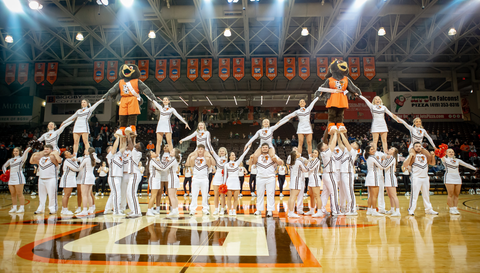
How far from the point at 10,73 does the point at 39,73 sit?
1.84 meters

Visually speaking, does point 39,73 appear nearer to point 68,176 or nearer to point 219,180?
point 68,176

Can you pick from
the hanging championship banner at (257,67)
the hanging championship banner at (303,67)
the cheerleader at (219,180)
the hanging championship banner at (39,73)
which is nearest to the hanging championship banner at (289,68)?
the hanging championship banner at (303,67)

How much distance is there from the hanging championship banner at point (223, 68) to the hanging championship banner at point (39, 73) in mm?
11237

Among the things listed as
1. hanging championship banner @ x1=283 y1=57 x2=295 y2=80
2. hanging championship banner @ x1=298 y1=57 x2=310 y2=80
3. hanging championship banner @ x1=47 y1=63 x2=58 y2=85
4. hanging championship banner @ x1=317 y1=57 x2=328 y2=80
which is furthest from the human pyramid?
hanging championship banner @ x1=47 y1=63 x2=58 y2=85

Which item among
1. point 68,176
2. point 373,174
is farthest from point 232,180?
point 68,176

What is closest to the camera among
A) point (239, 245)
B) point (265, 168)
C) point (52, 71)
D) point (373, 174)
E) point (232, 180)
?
point (239, 245)

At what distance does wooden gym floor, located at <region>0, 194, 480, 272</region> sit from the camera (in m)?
3.25

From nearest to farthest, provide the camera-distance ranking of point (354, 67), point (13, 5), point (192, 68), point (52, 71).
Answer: point (13, 5), point (354, 67), point (52, 71), point (192, 68)

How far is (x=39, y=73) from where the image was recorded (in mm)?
18141

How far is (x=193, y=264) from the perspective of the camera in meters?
3.32

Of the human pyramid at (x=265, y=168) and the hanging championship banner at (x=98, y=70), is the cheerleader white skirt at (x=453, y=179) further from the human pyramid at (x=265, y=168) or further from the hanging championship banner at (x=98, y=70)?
the hanging championship banner at (x=98, y=70)

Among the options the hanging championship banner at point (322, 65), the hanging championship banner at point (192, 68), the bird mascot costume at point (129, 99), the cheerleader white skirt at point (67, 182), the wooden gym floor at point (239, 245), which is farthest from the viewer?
the hanging championship banner at point (192, 68)

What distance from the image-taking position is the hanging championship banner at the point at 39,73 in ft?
59.3

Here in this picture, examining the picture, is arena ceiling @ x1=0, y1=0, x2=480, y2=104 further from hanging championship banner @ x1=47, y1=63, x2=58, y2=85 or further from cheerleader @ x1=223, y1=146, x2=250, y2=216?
cheerleader @ x1=223, y1=146, x2=250, y2=216
